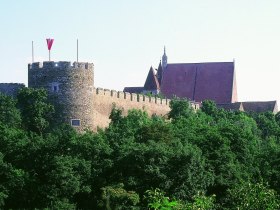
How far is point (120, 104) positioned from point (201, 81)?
96.7 ft

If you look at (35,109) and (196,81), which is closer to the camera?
(35,109)

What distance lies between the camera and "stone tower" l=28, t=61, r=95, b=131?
36.8 meters

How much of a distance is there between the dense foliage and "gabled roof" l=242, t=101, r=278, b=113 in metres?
31.1

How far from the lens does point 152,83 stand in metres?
68.1

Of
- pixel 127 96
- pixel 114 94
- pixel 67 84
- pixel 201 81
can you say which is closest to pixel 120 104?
pixel 114 94

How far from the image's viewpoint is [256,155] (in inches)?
1512

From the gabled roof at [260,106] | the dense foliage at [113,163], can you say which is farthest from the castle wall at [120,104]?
the gabled roof at [260,106]

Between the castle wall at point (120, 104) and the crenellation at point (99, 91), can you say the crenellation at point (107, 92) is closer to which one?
the castle wall at point (120, 104)

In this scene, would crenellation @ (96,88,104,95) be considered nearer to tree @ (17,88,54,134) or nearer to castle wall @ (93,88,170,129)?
castle wall @ (93,88,170,129)

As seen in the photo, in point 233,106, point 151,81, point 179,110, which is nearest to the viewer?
point 179,110

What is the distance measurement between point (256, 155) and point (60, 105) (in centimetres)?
928

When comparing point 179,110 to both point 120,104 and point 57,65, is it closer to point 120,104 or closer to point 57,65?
point 120,104

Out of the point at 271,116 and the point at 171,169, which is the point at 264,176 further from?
the point at 271,116

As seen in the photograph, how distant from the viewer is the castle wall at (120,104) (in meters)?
39.0
